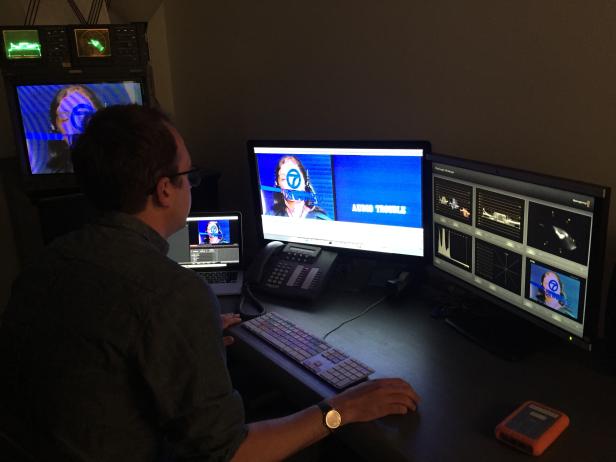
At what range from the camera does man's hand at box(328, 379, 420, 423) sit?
1.22 meters

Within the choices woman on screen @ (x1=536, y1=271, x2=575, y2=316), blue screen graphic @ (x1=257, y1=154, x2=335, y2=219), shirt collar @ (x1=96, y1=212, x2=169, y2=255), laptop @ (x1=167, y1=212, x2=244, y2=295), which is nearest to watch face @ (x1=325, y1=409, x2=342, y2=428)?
shirt collar @ (x1=96, y1=212, x2=169, y2=255)

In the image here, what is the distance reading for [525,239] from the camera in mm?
1414

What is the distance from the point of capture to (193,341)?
1.03 meters

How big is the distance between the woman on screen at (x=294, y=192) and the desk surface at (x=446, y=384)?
35cm

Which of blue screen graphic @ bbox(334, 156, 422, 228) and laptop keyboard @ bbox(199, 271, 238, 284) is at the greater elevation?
blue screen graphic @ bbox(334, 156, 422, 228)

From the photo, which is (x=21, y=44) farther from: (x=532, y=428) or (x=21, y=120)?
(x=532, y=428)

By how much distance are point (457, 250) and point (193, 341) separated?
2.91ft

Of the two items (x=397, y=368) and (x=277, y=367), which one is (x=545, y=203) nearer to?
(x=397, y=368)

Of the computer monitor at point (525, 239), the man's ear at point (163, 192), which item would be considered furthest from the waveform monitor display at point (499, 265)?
the man's ear at point (163, 192)

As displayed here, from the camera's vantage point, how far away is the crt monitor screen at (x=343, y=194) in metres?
1.77

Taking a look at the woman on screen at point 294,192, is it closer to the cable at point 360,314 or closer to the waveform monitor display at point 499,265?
the cable at point 360,314

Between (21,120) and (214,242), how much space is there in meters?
0.89

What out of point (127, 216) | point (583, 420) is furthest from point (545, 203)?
point (127, 216)

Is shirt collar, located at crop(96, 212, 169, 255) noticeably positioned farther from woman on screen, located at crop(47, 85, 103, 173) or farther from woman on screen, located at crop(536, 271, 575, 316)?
woman on screen, located at crop(47, 85, 103, 173)
